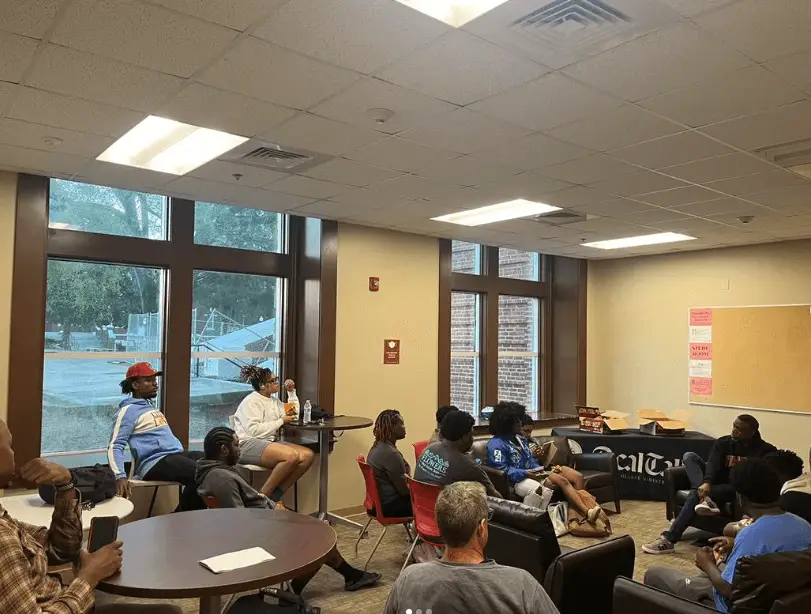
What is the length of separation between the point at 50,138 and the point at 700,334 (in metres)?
6.89

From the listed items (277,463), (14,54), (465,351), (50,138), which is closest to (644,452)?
(465,351)

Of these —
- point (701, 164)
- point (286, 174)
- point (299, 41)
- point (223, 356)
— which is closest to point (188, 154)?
point (286, 174)

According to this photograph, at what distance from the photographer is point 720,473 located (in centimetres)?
513

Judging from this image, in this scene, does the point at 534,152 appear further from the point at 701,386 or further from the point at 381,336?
the point at 701,386

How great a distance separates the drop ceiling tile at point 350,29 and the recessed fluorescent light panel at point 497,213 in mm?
2823

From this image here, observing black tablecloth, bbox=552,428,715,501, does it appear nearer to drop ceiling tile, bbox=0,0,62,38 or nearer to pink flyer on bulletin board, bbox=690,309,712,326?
pink flyer on bulletin board, bbox=690,309,712,326

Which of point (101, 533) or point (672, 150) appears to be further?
point (672, 150)

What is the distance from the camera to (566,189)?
4695 millimetres

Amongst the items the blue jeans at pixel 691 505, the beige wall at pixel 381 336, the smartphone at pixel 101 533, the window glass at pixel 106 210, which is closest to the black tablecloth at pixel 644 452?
the blue jeans at pixel 691 505

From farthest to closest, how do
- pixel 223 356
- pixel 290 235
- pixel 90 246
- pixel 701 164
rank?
pixel 290 235 → pixel 223 356 → pixel 90 246 → pixel 701 164

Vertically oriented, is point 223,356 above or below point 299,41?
below

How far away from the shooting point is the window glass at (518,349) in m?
8.14

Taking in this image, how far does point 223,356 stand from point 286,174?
2134mm

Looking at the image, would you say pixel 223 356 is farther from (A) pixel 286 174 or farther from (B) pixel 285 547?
(B) pixel 285 547
